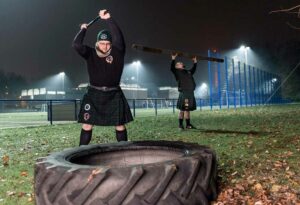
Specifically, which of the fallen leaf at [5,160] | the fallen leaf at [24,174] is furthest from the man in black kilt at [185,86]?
the fallen leaf at [24,174]

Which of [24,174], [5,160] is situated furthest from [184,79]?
[24,174]

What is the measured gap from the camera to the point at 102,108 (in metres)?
5.08

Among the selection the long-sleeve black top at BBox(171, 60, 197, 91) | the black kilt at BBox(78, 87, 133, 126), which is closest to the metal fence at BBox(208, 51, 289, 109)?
the long-sleeve black top at BBox(171, 60, 197, 91)

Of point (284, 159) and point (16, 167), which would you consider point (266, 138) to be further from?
point (16, 167)

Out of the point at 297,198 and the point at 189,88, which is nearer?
the point at 297,198

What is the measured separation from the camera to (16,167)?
5.96m

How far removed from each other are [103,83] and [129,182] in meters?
2.61

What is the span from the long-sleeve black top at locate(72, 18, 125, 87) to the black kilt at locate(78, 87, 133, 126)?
14 centimetres

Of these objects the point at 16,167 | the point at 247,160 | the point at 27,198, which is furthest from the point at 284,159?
the point at 16,167

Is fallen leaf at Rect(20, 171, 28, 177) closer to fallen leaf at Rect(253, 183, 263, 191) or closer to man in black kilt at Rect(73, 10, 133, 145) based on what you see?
man in black kilt at Rect(73, 10, 133, 145)

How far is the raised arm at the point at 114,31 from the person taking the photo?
5262mm

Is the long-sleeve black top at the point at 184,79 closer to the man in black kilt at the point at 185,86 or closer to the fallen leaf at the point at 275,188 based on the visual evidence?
the man in black kilt at the point at 185,86

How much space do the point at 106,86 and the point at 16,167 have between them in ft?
6.97

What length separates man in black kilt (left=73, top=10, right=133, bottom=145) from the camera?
509cm
